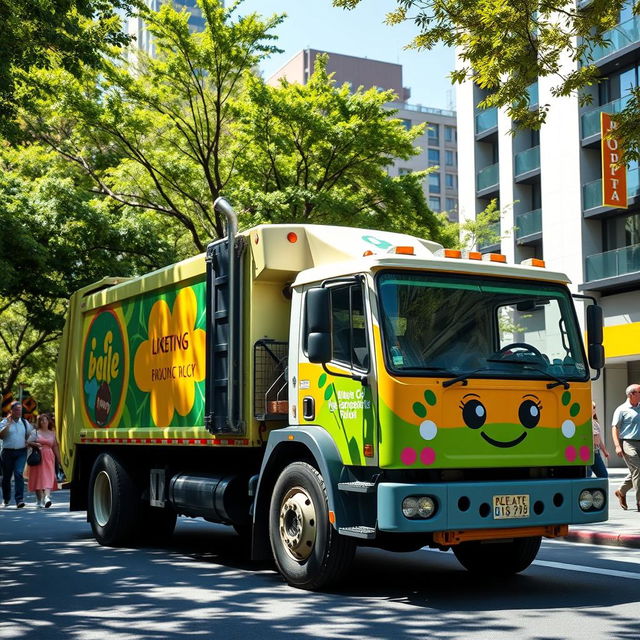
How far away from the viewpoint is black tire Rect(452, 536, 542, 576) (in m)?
8.89

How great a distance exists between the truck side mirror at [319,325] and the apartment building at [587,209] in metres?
24.4

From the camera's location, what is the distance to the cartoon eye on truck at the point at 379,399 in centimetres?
746

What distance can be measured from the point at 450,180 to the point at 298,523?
85079mm

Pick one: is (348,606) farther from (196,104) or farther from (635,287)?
(635,287)

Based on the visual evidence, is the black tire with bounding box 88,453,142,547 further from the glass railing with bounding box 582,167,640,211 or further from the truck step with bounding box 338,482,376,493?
the glass railing with bounding box 582,167,640,211

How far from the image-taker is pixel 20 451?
59.1 ft

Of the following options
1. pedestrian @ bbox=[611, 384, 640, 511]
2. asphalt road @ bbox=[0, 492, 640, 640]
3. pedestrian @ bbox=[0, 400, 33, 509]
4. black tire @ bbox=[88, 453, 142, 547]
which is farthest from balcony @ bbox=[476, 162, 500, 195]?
black tire @ bbox=[88, 453, 142, 547]

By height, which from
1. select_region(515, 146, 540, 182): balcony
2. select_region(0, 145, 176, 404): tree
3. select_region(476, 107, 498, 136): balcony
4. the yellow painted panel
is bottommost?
the yellow painted panel

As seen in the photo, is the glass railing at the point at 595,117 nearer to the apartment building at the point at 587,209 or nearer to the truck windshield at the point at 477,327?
the apartment building at the point at 587,209

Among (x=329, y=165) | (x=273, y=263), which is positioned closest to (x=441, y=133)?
(x=329, y=165)

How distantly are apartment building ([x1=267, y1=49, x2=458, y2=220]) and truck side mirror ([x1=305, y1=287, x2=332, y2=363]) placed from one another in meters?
81.8

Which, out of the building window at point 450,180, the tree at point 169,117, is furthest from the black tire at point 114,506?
the building window at point 450,180

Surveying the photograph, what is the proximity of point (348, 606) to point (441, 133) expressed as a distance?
8797 cm

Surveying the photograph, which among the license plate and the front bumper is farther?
the license plate
